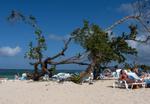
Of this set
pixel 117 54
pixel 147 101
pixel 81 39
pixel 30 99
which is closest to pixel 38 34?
pixel 81 39

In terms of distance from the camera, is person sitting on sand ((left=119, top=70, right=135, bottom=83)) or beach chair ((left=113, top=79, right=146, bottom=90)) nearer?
beach chair ((left=113, top=79, right=146, bottom=90))

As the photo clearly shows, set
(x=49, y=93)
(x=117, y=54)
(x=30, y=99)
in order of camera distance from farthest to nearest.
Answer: (x=117, y=54) → (x=49, y=93) → (x=30, y=99)

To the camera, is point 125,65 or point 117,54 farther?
point 125,65

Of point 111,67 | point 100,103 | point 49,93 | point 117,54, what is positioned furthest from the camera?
point 111,67

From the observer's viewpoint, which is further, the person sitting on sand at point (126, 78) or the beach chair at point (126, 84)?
the person sitting on sand at point (126, 78)

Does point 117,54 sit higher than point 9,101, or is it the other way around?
point 117,54

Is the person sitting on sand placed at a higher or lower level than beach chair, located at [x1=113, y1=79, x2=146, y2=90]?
higher

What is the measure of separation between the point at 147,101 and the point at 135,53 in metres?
15.5

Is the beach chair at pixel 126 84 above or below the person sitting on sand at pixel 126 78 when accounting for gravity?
below

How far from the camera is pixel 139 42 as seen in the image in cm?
2359

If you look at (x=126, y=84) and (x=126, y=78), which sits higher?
(x=126, y=78)

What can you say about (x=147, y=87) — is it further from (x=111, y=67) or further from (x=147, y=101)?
(x=111, y=67)

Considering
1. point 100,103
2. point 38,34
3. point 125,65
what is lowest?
point 100,103

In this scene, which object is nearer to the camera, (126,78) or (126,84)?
(126,84)
